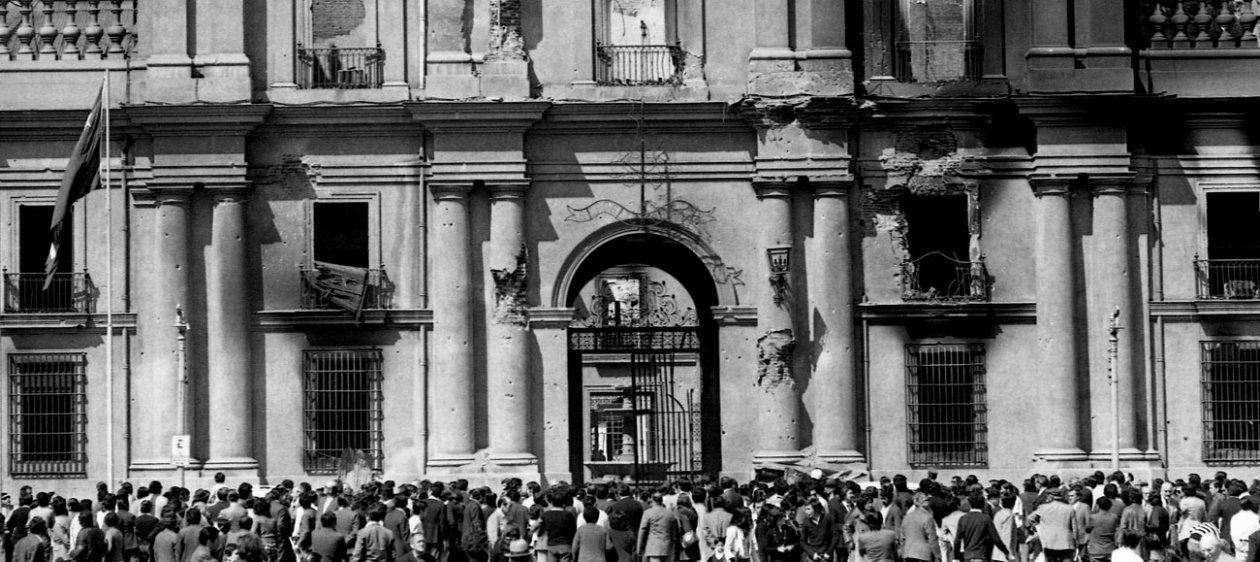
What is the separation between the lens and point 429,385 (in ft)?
123

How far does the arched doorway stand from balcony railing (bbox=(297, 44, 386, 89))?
4684 mm

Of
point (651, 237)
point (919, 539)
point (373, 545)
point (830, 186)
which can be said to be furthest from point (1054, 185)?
point (373, 545)

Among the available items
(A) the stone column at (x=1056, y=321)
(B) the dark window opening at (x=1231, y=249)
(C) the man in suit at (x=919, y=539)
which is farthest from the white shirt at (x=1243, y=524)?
(B) the dark window opening at (x=1231, y=249)

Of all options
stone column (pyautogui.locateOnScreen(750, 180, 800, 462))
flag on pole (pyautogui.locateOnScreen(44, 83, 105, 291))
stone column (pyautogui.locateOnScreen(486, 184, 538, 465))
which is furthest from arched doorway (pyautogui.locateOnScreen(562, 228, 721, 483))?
flag on pole (pyautogui.locateOnScreen(44, 83, 105, 291))

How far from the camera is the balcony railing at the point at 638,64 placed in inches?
1500

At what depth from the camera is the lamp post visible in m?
36.9

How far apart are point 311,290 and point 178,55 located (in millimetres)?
4402

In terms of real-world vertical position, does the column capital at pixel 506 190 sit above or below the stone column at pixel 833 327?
above

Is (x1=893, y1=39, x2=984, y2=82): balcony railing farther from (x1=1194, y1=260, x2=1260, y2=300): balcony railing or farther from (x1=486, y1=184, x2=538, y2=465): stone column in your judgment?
(x1=486, y1=184, x2=538, y2=465): stone column

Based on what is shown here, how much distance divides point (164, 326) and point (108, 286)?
44.7 inches

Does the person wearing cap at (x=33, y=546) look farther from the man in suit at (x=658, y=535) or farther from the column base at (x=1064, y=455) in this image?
the column base at (x=1064, y=455)

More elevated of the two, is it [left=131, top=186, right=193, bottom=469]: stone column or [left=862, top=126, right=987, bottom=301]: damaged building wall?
[left=862, top=126, right=987, bottom=301]: damaged building wall

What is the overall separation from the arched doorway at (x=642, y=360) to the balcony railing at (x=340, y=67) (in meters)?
4.68

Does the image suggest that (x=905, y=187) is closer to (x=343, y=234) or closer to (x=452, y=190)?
(x=452, y=190)
